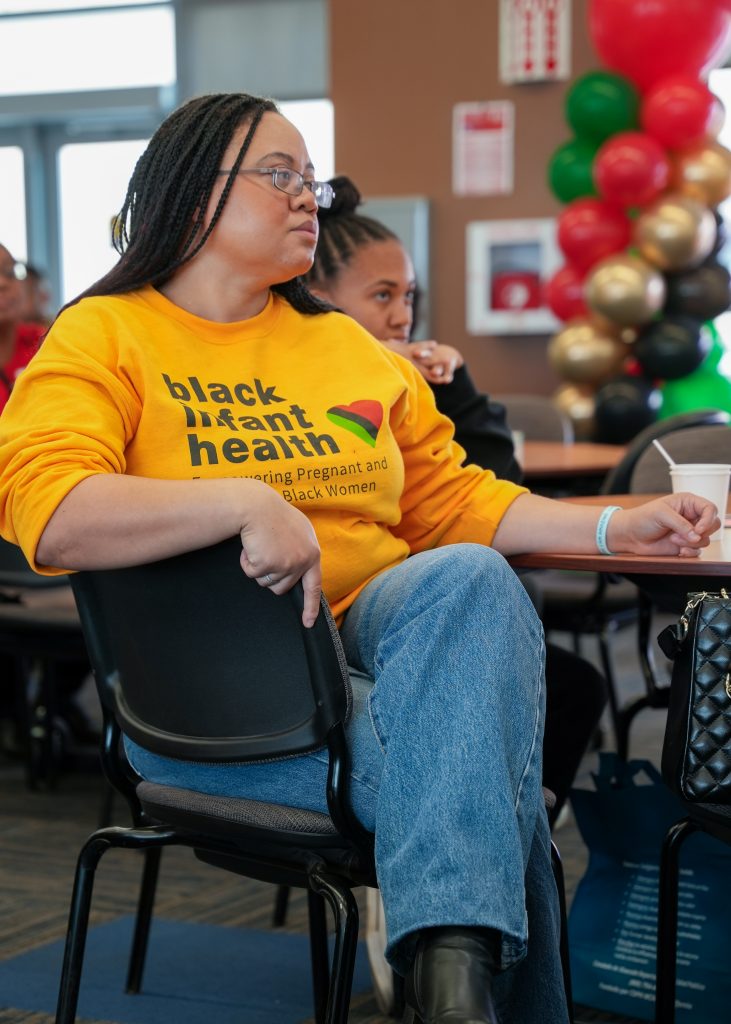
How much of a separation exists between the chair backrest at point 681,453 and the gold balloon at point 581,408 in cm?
335

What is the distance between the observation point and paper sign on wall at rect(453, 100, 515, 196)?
677 cm

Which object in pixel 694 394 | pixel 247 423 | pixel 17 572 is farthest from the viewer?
pixel 694 394

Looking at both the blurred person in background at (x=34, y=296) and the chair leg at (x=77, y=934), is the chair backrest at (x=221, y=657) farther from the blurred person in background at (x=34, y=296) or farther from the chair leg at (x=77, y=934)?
the blurred person in background at (x=34, y=296)

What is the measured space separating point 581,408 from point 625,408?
0.29 meters

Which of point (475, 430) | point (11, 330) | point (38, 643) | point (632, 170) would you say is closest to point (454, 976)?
point (475, 430)

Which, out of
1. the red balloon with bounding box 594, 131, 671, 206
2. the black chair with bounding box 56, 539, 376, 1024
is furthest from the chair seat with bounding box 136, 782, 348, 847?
the red balloon with bounding box 594, 131, 671, 206

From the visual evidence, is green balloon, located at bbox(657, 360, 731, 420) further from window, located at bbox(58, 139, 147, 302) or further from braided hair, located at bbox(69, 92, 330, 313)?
braided hair, located at bbox(69, 92, 330, 313)

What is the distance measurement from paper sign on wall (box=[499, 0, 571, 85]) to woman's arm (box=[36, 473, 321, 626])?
231 inches

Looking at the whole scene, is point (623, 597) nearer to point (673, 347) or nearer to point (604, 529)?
point (604, 529)

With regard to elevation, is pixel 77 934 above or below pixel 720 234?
below

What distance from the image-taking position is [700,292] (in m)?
5.61

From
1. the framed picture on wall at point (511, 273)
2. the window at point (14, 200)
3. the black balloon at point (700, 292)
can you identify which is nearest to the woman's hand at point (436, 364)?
the black balloon at point (700, 292)

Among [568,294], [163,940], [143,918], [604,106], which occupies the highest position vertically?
[604,106]

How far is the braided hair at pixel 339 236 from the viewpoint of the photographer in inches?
88.2
